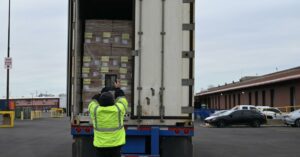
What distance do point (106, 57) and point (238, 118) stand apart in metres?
25.6

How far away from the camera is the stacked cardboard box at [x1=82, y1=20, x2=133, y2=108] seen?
10.0 m

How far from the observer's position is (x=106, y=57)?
10000 mm

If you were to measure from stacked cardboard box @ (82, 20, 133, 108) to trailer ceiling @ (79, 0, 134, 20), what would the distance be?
0.79m

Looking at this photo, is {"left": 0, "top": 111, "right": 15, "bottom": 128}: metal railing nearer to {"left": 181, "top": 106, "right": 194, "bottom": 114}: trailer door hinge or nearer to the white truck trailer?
the white truck trailer

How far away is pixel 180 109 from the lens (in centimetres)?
919

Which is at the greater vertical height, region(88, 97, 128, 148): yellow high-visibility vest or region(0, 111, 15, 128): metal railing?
region(88, 97, 128, 148): yellow high-visibility vest

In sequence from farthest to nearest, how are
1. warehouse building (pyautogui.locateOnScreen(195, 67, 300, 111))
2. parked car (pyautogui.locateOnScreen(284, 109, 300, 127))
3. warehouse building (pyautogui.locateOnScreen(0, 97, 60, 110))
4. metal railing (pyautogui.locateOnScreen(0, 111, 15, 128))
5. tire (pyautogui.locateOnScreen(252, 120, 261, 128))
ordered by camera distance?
1. warehouse building (pyautogui.locateOnScreen(0, 97, 60, 110))
2. warehouse building (pyautogui.locateOnScreen(195, 67, 300, 111))
3. tire (pyautogui.locateOnScreen(252, 120, 261, 128))
4. parked car (pyautogui.locateOnScreen(284, 109, 300, 127))
5. metal railing (pyautogui.locateOnScreen(0, 111, 15, 128))

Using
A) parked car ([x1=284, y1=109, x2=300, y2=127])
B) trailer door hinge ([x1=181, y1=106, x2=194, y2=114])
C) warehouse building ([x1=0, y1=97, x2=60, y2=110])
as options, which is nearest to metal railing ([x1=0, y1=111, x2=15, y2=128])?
parked car ([x1=284, y1=109, x2=300, y2=127])

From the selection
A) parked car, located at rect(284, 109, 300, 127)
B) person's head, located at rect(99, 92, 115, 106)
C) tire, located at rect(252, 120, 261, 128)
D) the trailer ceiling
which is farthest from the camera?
tire, located at rect(252, 120, 261, 128)

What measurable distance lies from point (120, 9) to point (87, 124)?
308 cm

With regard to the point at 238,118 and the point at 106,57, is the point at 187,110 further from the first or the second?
the point at 238,118

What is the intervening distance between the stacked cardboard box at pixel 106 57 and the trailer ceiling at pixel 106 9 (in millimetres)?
789

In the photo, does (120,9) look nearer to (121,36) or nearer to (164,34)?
(121,36)

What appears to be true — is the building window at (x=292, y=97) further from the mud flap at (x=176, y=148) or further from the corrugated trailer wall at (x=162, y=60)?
the corrugated trailer wall at (x=162, y=60)
